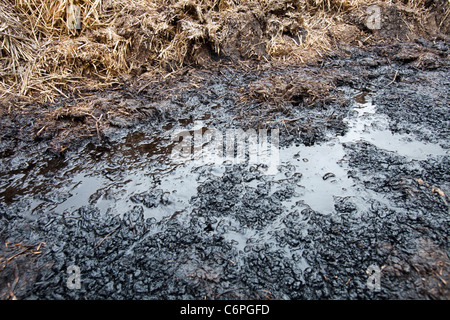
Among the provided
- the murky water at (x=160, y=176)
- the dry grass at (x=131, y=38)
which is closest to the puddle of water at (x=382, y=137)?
the murky water at (x=160, y=176)

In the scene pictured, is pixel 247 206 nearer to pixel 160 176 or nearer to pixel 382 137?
pixel 160 176

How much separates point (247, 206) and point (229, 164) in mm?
583

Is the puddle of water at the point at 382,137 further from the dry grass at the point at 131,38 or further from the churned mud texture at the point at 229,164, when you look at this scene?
the dry grass at the point at 131,38

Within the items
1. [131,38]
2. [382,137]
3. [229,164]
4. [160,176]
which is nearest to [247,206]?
[229,164]

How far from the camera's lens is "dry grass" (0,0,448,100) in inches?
158

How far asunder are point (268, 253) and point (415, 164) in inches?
72.0

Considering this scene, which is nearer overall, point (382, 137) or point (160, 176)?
point (160, 176)

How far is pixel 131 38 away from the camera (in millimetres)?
4371

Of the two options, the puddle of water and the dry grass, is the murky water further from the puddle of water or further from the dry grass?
the dry grass

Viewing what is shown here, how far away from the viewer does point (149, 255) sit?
6.87 ft

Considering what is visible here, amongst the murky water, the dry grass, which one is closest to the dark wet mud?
the murky water

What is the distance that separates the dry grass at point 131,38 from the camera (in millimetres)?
4016

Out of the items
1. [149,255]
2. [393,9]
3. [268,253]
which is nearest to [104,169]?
[149,255]
